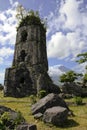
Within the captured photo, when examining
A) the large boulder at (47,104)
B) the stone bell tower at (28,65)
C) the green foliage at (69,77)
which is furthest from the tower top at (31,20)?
the large boulder at (47,104)

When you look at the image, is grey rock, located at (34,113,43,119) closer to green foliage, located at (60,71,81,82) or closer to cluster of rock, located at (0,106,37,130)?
cluster of rock, located at (0,106,37,130)

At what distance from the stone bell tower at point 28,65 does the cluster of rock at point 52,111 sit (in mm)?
16283

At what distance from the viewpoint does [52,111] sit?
19547mm

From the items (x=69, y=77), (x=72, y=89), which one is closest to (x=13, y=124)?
(x=72, y=89)

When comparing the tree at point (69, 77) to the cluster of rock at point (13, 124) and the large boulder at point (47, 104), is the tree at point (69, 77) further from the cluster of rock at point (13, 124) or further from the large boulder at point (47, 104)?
the cluster of rock at point (13, 124)

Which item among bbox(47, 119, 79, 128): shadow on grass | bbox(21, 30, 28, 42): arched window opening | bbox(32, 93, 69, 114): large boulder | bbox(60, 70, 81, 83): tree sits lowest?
bbox(47, 119, 79, 128): shadow on grass

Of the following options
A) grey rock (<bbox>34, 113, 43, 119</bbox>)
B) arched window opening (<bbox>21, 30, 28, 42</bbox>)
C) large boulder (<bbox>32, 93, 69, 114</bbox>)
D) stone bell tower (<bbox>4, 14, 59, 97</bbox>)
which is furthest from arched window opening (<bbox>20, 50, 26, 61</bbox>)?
grey rock (<bbox>34, 113, 43, 119</bbox>)

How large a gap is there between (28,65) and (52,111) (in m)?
24.9

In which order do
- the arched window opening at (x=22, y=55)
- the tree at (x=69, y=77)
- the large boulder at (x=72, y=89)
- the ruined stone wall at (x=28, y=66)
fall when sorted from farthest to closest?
the arched window opening at (x=22, y=55)
the tree at (x=69, y=77)
the ruined stone wall at (x=28, y=66)
the large boulder at (x=72, y=89)

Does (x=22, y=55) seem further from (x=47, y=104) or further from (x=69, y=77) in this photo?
(x=47, y=104)

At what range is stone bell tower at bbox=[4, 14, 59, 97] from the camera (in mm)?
41281

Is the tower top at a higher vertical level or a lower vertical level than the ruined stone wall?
higher

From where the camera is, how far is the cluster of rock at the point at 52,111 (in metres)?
18.8

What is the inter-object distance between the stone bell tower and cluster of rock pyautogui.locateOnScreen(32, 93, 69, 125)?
53.4ft
